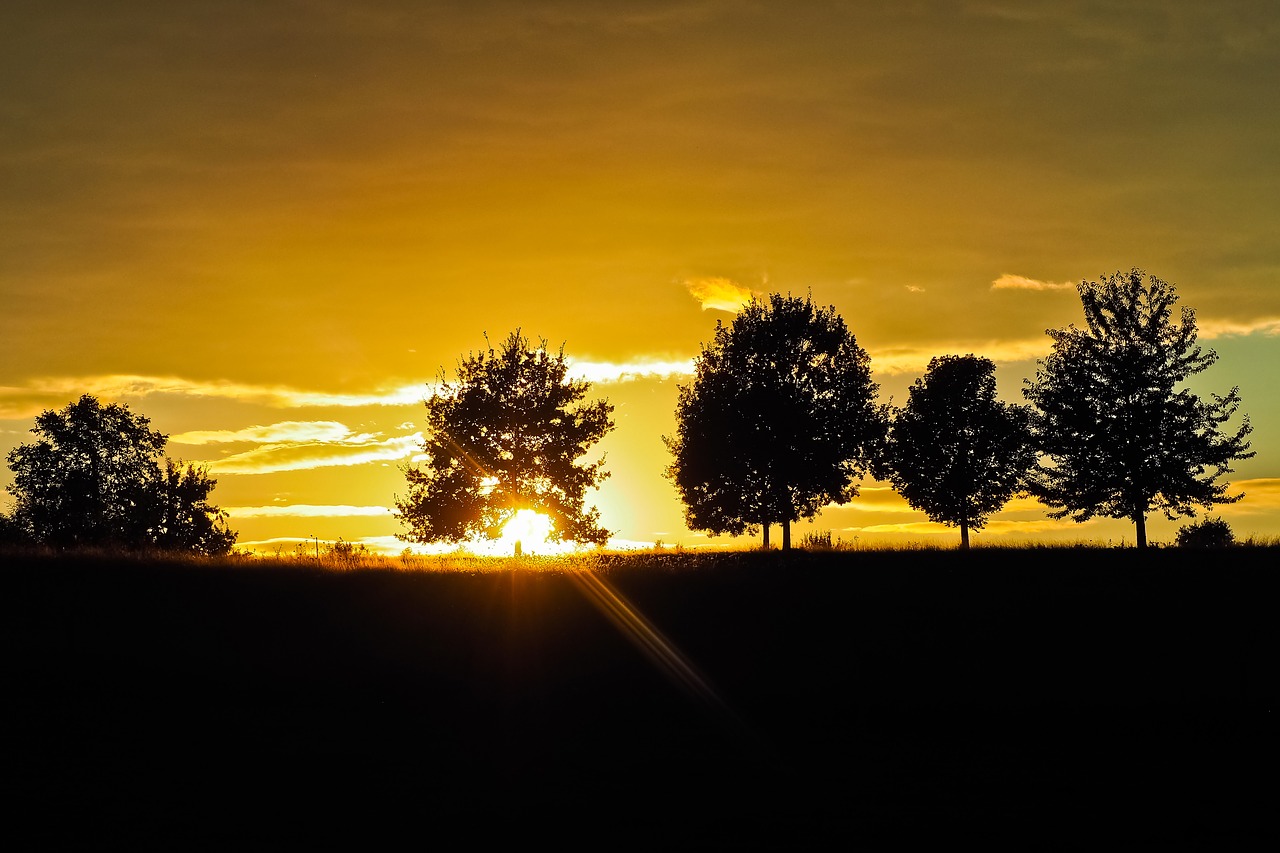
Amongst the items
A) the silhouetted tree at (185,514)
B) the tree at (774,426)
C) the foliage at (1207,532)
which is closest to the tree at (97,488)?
the silhouetted tree at (185,514)

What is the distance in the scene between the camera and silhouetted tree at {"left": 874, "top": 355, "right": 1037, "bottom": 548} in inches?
2333

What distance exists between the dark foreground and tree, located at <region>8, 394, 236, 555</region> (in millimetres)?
35670

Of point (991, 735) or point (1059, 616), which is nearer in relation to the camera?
point (991, 735)

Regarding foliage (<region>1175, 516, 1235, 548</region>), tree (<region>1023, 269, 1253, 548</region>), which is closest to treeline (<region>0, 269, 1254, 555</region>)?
tree (<region>1023, 269, 1253, 548</region>)

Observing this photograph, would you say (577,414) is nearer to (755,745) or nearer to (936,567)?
(936,567)

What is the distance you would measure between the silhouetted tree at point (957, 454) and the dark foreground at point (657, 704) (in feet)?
79.0

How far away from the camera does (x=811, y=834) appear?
14.8m

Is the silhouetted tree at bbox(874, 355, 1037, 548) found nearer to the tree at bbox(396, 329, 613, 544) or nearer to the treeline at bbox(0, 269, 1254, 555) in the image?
the treeline at bbox(0, 269, 1254, 555)

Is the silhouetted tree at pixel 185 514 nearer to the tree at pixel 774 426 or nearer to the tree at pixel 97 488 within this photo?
the tree at pixel 97 488

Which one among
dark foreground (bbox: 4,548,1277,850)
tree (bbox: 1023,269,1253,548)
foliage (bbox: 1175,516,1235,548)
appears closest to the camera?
dark foreground (bbox: 4,548,1277,850)

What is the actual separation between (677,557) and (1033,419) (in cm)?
2601

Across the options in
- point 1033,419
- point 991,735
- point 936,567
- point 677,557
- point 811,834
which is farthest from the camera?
point 1033,419

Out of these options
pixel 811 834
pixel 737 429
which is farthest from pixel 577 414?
pixel 811 834

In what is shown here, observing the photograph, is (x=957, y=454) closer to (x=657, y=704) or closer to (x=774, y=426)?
(x=774, y=426)
